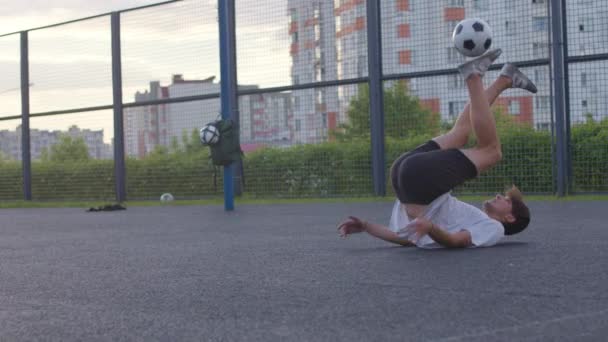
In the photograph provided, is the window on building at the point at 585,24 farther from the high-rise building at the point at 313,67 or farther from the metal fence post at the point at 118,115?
the metal fence post at the point at 118,115

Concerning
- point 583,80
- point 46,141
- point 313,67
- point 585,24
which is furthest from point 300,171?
point 46,141

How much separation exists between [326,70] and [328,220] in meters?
5.21

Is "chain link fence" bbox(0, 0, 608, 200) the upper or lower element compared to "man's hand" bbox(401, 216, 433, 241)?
upper

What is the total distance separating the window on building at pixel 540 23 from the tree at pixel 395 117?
1686mm

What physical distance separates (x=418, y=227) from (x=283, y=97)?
893cm

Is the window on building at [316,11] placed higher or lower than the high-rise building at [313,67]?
higher

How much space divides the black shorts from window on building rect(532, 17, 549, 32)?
272 inches

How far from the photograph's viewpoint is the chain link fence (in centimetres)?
1155

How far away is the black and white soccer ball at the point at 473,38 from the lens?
20.0 feet

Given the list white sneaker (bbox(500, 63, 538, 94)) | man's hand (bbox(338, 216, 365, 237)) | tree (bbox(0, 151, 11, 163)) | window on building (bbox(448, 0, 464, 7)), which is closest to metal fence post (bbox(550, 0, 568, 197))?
window on building (bbox(448, 0, 464, 7))

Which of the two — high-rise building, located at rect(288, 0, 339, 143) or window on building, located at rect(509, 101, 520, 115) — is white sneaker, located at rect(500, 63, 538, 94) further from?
high-rise building, located at rect(288, 0, 339, 143)

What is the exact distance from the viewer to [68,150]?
16031mm

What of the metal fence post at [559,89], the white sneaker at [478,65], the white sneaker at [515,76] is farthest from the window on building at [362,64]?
the white sneaker at [478,65]

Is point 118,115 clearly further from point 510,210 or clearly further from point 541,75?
point 510,210
